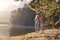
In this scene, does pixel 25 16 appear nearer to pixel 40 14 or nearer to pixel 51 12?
pixel 40 14

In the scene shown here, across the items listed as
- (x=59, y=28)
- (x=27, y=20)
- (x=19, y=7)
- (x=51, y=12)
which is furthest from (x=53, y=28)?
(x=19, y=7)

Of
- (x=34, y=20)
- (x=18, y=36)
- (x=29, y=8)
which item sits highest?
(x=29, y=8)

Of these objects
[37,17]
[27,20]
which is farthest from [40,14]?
[27,20]

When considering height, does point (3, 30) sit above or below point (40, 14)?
below

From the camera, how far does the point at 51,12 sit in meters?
1.51

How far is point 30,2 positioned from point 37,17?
180mm

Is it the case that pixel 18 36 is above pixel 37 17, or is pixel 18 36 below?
below

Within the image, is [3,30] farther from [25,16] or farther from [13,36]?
[25,16]

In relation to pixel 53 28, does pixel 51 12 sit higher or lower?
higher

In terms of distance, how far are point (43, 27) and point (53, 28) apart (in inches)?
4.3

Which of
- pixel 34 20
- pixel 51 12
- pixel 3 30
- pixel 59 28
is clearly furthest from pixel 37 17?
pixel 3 30

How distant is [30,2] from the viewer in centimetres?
153

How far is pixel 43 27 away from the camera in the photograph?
1502mm

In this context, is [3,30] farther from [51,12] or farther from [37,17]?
[51,12]
